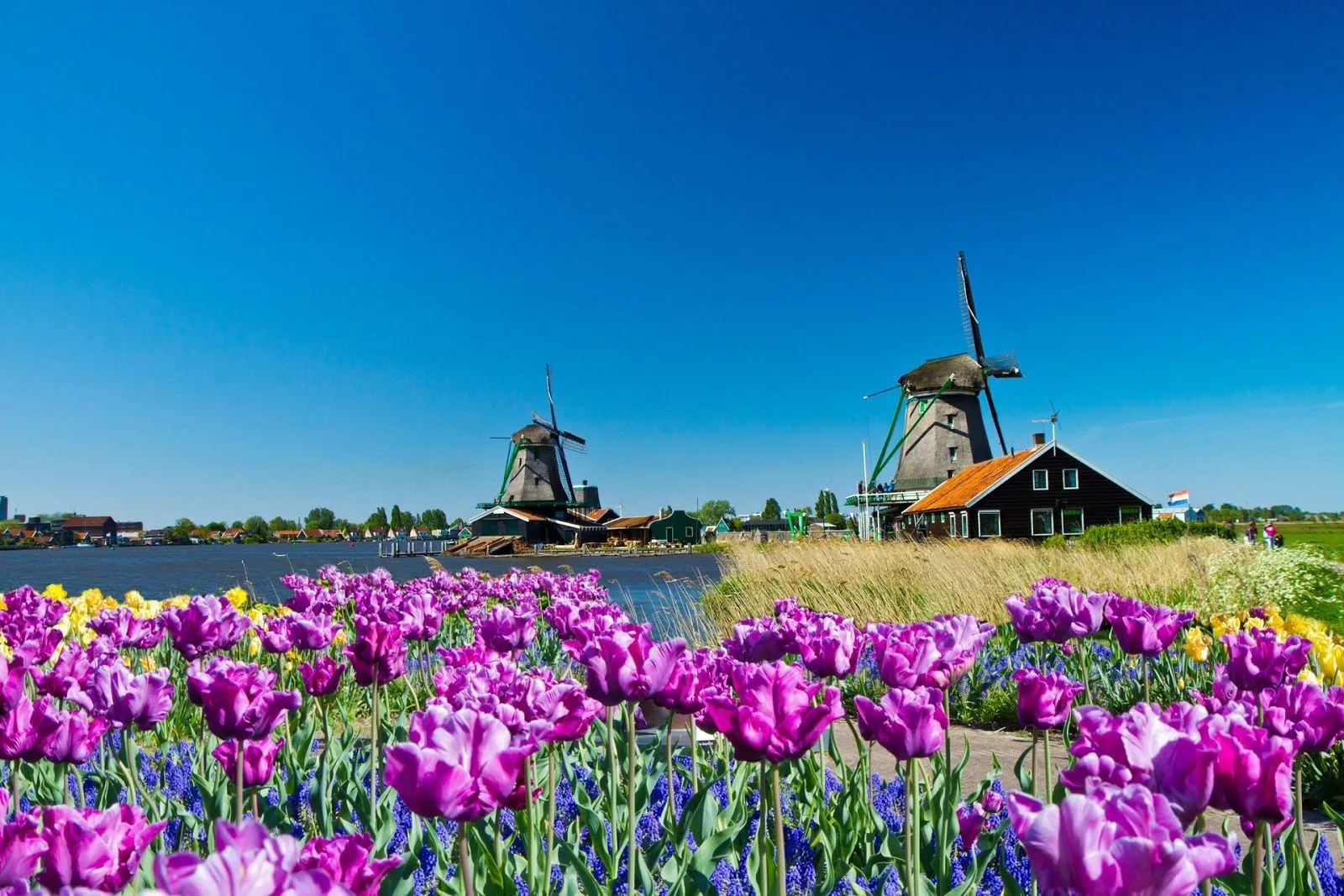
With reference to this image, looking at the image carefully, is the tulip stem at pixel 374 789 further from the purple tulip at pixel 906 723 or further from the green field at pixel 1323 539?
the green field at pixel 1323 539

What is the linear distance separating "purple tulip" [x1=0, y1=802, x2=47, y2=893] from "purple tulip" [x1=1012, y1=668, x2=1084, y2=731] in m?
1.96

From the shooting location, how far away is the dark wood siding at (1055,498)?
30984 millimetres

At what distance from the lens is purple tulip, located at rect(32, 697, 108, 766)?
76.4 inches

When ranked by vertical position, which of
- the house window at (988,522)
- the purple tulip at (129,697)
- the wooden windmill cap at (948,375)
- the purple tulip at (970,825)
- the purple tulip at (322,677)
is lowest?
the purple tulip at (970,825)

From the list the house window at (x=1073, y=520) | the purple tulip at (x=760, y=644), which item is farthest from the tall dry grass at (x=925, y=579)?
the house window at (x=1073, y=520)

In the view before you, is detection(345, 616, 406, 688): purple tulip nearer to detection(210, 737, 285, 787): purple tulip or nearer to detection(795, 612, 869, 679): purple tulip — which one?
detection(210, 737, 285, 787): purple tulip

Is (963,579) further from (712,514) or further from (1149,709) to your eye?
(712,514)

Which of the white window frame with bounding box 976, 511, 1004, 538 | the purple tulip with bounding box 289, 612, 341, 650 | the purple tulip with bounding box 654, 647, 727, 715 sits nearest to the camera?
the purple tulip with bounding box 654, 647, 727, 715

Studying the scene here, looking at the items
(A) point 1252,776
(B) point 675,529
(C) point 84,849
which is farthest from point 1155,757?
(B) point 675,529

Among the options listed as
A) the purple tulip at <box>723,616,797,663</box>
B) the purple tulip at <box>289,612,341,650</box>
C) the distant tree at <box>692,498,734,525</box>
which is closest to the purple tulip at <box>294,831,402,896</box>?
the purple tulip at <box>723,616,797,663</box>

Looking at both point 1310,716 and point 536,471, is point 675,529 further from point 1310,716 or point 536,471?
point 1310,716

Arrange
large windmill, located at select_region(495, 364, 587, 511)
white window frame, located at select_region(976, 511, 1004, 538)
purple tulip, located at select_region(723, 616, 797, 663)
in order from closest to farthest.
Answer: purple tulip, located at select_region(723, 616, 797, 663) < white window frame, located at select_region(976, 511, 1004, 538) < large windmill, located at select_region(495, 364, 587, 511)

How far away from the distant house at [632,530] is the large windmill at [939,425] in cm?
2765

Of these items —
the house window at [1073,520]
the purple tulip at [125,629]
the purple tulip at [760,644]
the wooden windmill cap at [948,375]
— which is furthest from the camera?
the wooden windmill cap at [948,375]
